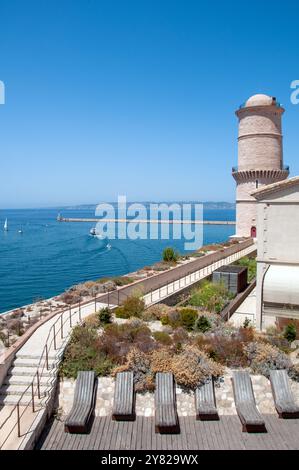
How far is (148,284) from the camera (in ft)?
73.0

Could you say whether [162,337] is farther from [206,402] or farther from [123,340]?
[206,402]

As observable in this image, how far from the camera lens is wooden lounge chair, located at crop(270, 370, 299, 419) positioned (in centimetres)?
1112

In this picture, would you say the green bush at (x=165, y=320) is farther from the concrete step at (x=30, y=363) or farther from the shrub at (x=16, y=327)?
the shrub at (x=16, y=327)

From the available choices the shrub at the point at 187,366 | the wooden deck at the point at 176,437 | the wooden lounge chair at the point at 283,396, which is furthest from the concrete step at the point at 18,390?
the wooden lounge chair at the point at 283,396

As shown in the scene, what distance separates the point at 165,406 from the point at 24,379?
4.49m

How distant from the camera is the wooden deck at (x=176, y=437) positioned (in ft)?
32.3

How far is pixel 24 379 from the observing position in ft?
38.7

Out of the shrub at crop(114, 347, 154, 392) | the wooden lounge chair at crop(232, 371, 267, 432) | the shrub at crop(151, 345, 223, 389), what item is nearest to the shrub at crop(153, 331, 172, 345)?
the shrub at crop(151, 345, 223, 389)

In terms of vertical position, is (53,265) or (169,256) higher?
(169,256)

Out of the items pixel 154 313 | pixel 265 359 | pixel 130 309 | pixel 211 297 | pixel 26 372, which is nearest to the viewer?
pixel 26 372

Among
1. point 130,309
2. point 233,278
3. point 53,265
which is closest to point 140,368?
point 130,309

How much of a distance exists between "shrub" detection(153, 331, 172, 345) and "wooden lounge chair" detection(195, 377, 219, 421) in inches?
91.7

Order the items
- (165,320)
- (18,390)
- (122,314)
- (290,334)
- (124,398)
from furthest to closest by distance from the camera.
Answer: (122,314)
(165,320)
(290,334)
(124,398)
(18,390)
